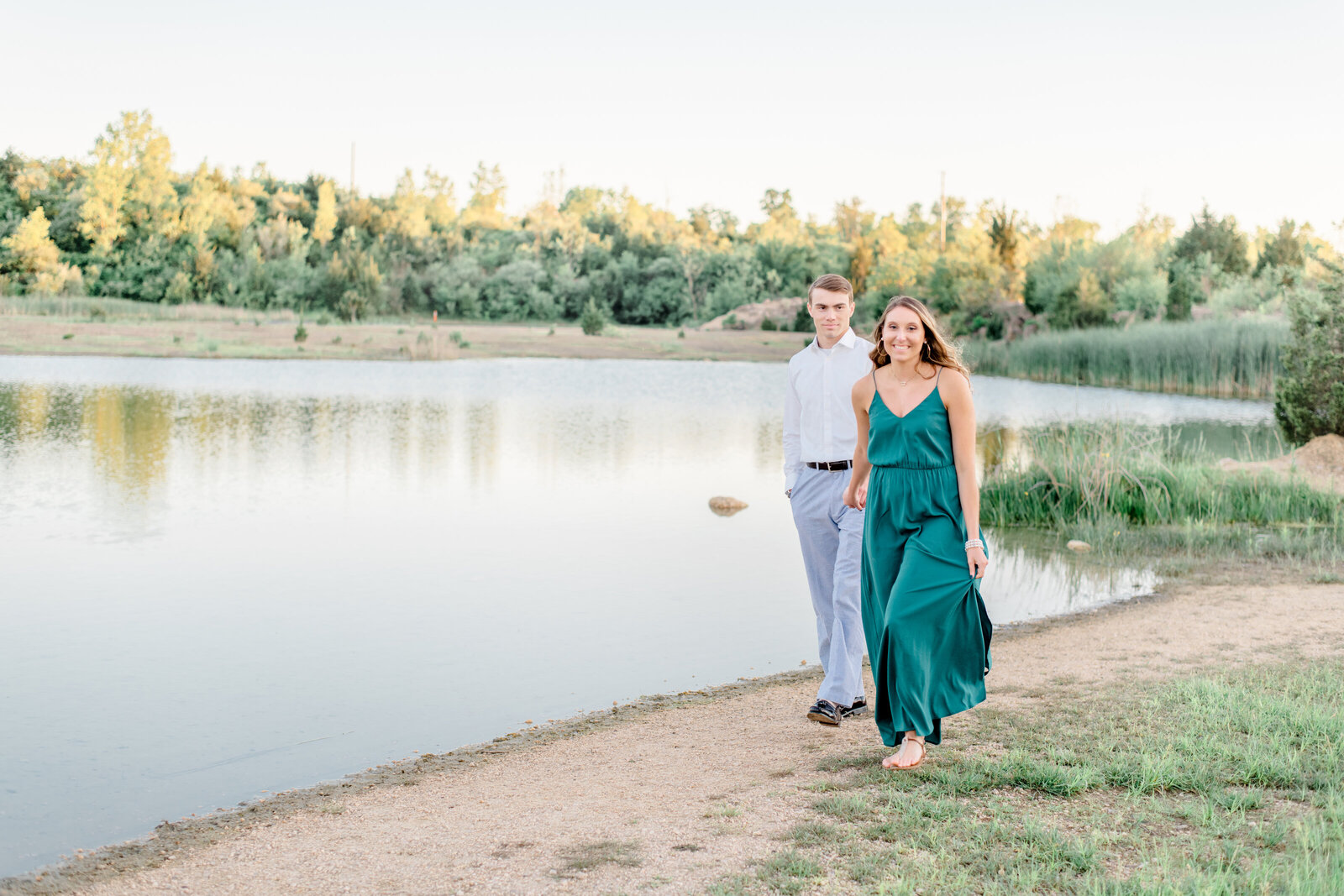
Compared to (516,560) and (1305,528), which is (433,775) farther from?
(1305,528)

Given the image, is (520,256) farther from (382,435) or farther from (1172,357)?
(382,435)

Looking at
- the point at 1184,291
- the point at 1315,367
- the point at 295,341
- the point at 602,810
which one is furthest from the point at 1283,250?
the point at 602,810

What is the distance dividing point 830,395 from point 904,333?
2.62 feet

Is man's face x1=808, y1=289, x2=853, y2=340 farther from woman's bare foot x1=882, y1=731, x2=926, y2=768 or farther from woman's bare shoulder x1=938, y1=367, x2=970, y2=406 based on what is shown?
woman's bare foot x1=882, y1=731, x2=926, y2=768

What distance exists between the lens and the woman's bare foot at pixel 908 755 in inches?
174

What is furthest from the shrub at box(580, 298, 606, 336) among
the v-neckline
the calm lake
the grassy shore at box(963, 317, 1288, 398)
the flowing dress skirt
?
the flowing dress skirt

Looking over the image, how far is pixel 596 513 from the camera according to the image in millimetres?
11867

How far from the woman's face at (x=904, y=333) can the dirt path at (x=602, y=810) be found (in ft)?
5.63

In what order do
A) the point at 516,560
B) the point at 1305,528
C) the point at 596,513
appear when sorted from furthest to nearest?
1. the point at 596,513
2. the point at 1305,528
3. the point at 516,560

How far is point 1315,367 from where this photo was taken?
1388cm

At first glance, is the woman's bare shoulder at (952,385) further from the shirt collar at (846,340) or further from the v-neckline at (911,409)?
the shirt collar at (846,340)

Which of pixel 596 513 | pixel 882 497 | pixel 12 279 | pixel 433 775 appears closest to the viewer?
pixel 882 497

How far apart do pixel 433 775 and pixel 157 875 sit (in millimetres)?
1276

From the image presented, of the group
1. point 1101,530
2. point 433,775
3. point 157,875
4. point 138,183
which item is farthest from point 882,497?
point 138,183
